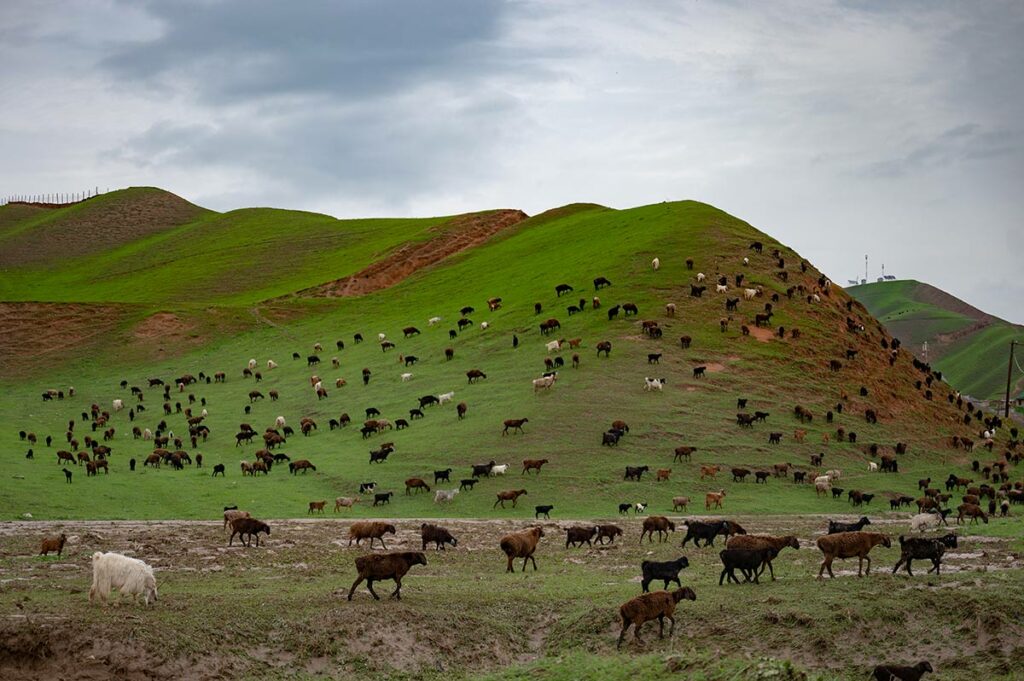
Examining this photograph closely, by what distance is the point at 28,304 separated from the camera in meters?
106

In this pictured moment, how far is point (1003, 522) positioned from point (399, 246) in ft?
314

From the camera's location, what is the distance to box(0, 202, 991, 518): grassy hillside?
157 feet

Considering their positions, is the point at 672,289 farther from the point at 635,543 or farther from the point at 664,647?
the point at 664,647

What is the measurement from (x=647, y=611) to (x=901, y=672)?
17.1 feet

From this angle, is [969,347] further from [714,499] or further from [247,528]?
[247,528]

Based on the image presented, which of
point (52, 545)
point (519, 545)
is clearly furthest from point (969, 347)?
point (52, 545)

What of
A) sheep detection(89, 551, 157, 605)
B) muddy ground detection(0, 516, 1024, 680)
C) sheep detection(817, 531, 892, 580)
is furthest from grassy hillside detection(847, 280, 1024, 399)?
sheep detection(89, 551, 157, 605)

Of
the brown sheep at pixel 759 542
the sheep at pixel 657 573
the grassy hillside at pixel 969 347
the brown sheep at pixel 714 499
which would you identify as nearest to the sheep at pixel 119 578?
the sheep at pixel 657 573

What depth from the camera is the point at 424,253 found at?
12294 centimetres

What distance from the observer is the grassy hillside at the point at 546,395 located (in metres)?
47.7

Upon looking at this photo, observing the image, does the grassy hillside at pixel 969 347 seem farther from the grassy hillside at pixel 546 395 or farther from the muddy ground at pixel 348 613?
the muddy ground at pixel 348 613

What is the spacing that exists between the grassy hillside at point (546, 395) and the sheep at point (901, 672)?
26554 mm

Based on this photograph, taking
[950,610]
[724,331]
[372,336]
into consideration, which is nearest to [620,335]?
[724,331]

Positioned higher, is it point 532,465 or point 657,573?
point 532,465
